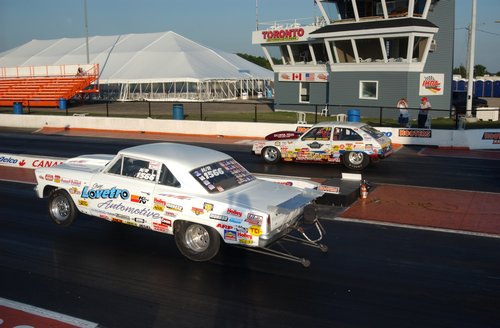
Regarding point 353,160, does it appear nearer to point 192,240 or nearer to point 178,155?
point 178,155

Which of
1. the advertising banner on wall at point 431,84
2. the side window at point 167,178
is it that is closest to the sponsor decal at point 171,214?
the side window at point 167,178

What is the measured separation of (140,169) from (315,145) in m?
9.38

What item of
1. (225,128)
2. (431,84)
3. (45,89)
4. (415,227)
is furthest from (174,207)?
(45,89)

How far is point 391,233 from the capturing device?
32.7ft

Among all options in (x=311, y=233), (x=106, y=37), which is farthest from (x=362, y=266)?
(x=106, y=37)

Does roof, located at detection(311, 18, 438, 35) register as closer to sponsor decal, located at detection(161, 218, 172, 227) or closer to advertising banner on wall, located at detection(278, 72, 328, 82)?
advertising banner on wall, located at detection(278, 72, 328, 82)

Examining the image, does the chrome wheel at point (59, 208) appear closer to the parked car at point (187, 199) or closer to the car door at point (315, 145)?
the parked car at point (187, 199)

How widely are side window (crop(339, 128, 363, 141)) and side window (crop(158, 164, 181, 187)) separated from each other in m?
9.52

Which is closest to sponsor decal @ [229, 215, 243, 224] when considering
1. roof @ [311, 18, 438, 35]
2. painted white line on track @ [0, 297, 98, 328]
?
painted white line on track @ [0, 297, 98, 328]

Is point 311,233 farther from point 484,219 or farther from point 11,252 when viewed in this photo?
point 11,252

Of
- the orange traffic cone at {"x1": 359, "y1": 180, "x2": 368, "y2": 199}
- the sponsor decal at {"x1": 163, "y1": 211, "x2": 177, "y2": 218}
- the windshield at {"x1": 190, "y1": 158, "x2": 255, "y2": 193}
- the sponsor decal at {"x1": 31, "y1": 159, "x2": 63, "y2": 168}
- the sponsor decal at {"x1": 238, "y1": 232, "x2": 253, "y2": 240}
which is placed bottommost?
the orange traffic cone at {"x1": 359, "y1": 180, "x2": 368, "y2": 199}

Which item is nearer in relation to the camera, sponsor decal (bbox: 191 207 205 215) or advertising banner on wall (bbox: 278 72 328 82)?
sponsor decal (bbox: 191 207 205 215)

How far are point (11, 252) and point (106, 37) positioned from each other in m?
62.6

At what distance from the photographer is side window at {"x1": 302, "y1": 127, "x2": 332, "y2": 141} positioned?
17089 mm
